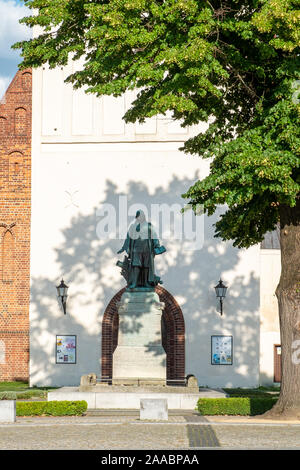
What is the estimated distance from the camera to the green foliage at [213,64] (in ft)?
41.4

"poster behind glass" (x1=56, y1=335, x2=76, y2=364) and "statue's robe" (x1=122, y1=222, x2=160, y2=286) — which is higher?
"statue's robe" (x1=122, y1=222, x2=160, y2=286)

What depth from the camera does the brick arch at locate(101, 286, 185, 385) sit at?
2439cm

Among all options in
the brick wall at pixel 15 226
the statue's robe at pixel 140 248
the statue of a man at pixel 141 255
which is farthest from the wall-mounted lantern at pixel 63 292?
the statue's robe at pixel 140 248

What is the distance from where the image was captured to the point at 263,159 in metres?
12.6

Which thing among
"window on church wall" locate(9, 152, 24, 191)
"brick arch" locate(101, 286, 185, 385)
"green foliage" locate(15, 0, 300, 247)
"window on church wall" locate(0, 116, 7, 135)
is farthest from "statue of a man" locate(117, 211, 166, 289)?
"window on church wall" locate(0, 116, 7, 135)

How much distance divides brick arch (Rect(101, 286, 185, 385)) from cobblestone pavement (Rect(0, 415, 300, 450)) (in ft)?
32.4

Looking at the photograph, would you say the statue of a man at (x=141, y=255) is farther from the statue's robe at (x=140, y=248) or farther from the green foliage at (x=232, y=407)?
the green foliage at (x=232, y=407)

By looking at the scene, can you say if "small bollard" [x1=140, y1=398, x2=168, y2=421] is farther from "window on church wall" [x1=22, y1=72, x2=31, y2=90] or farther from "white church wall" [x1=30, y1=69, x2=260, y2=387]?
A: "window on church wall" [x1=22, y1=72, x2=31, y2=90]

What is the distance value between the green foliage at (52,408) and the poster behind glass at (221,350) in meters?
9.69

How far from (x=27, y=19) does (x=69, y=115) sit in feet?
38.0

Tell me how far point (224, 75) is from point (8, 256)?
546 inches
